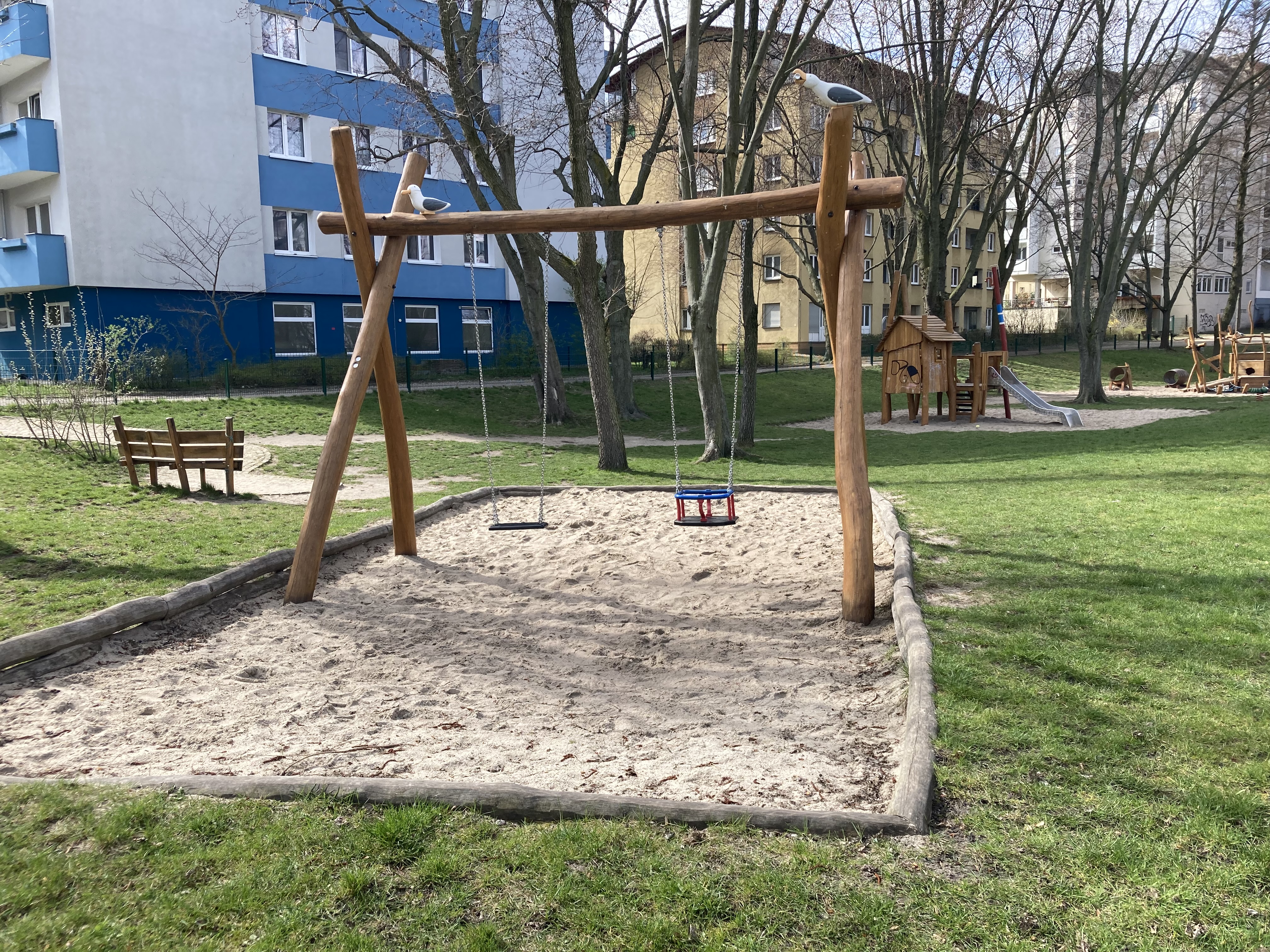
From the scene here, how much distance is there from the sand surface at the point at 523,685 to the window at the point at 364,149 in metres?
6.43

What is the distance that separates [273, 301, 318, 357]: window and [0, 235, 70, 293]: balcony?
5800 millimetres

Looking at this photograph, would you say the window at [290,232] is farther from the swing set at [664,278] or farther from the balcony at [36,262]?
the swing set at [664,278]

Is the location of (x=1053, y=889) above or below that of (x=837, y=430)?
below

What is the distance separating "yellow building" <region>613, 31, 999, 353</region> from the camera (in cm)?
2130

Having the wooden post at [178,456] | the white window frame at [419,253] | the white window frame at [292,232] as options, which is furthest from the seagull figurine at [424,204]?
the white window frame at [419,253]

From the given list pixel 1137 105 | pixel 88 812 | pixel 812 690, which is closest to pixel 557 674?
pixel 812 690

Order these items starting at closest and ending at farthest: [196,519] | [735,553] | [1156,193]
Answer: [735,553] < [196,519] < [1156,193]

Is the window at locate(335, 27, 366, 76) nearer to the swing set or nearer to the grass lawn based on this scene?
the swing set

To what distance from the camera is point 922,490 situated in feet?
35.6

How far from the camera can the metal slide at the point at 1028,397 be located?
18.8m

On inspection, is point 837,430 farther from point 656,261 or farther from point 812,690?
point 656,261

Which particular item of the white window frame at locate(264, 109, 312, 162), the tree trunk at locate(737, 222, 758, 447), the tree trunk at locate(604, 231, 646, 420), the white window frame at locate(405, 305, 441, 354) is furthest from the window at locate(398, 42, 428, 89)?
the white window frame at locate(405, 305, 441, 354)

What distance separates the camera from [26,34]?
2308 centimetres

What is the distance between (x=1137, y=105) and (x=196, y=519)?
114 feet
